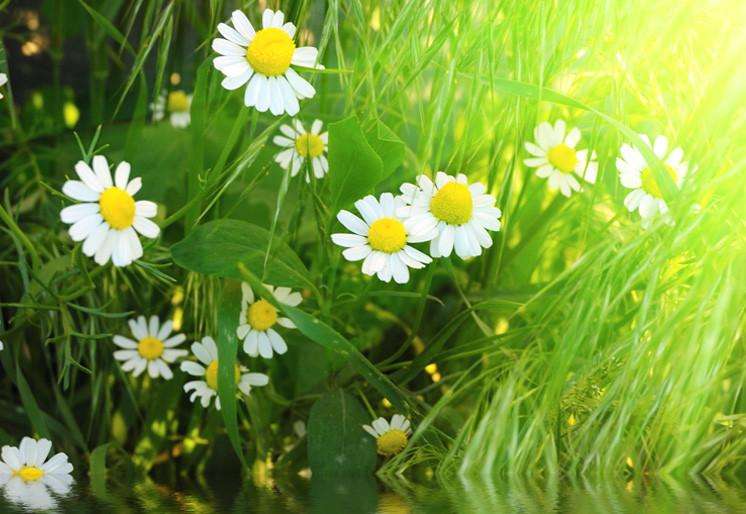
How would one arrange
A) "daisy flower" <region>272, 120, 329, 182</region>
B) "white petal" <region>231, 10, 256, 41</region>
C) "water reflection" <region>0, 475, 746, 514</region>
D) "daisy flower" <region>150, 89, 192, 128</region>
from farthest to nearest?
"daisy flower" <region>150, 89, 192, 128</region> < "daisy flower" <region>272, 120, 329, 182</region> < "white petal" <region>231, 10, 256, 41</region> < "water reflection" <region>0, 475, 746, 514</region>

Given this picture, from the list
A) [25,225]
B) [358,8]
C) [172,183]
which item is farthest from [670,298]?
[25,225]

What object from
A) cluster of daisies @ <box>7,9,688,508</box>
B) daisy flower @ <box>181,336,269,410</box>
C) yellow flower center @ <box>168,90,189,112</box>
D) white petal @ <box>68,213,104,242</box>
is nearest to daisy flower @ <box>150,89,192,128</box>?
yellow flower center @ <box>168,90,189,112</box>

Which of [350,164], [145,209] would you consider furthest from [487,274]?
[145,209]

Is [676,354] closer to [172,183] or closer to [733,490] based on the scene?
[733,490]

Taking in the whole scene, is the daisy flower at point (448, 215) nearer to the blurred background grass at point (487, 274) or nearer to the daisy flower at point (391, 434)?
the blurred background grass at point (487, 274)

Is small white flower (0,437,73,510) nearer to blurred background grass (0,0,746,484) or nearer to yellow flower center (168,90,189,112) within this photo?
blurred background grass (0,0,746,484)

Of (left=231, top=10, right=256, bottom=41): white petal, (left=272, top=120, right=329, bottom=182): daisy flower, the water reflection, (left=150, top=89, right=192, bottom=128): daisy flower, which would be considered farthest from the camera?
(left=150, top=89, right=192, bottom=128): daisy flower
